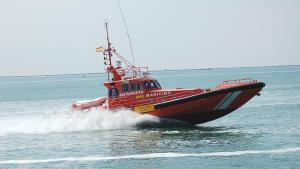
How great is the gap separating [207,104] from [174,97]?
2.07 meters

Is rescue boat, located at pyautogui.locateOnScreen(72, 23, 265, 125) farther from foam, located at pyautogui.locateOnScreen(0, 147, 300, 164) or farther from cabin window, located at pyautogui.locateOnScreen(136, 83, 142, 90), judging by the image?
foam, located at pyautogui.locateOnScreen(0, 147, 300, 164)

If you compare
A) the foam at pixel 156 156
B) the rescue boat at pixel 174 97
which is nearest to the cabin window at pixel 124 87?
the rescue boat at pixel 174 97

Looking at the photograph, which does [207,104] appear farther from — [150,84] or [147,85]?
[147,85]

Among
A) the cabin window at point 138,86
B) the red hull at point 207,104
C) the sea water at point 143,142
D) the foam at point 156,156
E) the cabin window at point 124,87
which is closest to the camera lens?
the sea water at point 143,142

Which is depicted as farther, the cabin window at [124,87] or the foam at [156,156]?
the cabin window at [124,87]

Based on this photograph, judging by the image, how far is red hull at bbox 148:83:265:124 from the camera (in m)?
30.4

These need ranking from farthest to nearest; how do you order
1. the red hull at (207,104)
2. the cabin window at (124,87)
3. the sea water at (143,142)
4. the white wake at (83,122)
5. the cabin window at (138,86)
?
the white wake at (83,122)
the cabin window at (124,87)
the cabin window at (138,86)
the red hull at (207,104)
the sea water at (143,142)

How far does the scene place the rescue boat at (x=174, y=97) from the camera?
100.0ft

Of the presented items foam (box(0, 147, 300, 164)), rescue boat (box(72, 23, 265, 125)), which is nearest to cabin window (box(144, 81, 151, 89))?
rescue boat (box(72, 23, 265, 125))

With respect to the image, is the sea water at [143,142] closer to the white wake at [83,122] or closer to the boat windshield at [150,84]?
the white wake at [83,122]

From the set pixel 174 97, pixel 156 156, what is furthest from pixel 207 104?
pixel 156 156

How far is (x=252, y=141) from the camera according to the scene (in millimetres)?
26719

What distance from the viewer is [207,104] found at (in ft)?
101

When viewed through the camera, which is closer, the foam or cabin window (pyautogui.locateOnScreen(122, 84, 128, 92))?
the foam
